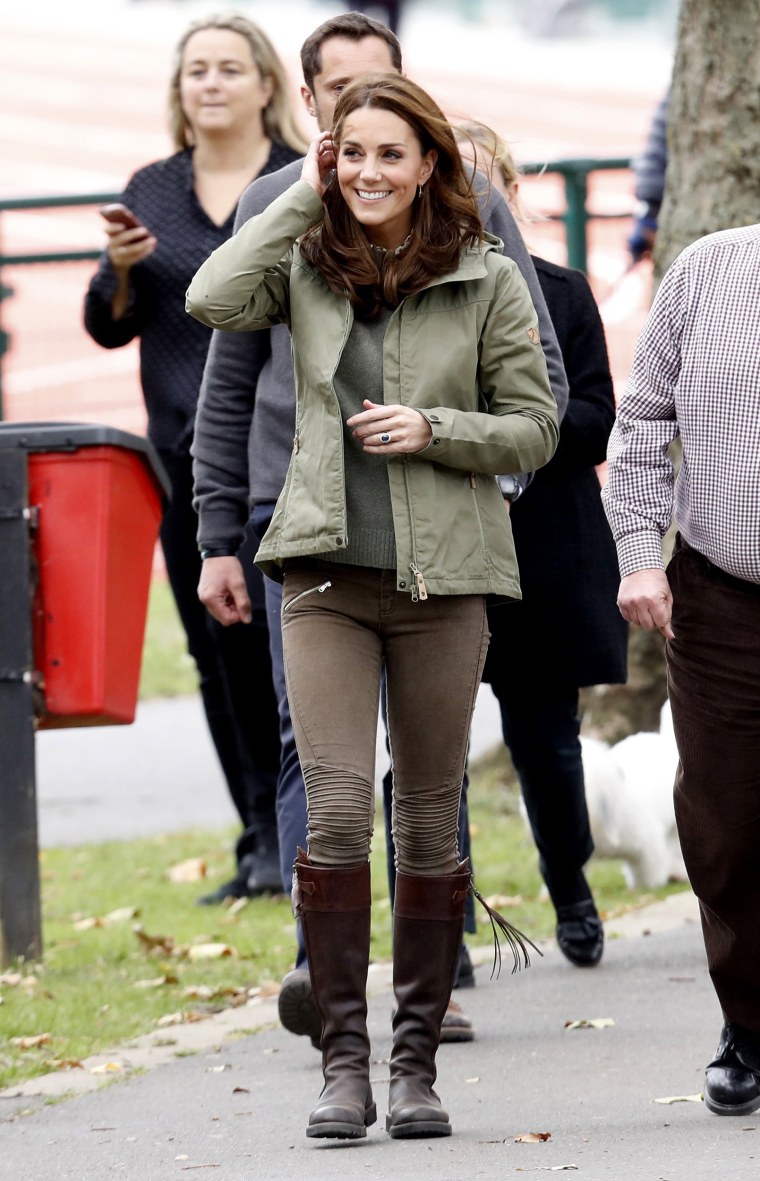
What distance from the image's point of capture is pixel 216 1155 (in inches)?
150

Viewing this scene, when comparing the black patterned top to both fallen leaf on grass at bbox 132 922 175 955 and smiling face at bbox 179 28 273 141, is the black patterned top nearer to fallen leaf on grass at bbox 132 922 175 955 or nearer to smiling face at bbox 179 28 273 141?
smiling face at bbox 179 28 273 141

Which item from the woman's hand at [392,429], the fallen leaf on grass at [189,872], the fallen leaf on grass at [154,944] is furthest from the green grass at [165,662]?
the woman's hand at [392,429]

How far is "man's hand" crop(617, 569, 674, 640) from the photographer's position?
3844 mm

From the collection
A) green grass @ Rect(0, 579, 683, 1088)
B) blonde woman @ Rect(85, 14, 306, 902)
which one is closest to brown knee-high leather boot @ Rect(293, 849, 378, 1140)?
green grass @ Rect(0, 579, 683, 1088)

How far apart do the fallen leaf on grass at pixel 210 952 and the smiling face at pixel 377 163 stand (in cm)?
271

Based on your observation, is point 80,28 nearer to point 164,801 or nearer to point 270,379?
point 164,801

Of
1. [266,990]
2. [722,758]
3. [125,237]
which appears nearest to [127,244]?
[125,237]

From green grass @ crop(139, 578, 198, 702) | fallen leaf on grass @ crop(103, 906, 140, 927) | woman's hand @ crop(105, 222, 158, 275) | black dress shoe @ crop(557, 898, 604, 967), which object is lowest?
green grass @ crop(139, 578, 198, 702)

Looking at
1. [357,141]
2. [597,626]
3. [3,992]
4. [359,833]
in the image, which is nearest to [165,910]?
[3,992]

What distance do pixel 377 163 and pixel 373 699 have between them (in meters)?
0.99

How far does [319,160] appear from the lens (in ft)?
12.9

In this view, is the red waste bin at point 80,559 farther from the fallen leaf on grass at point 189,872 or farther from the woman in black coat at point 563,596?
the fallen leaf on grass at point 189,872

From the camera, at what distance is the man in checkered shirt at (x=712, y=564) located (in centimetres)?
383

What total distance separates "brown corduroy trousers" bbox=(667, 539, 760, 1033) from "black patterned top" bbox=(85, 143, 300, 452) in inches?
96.2
